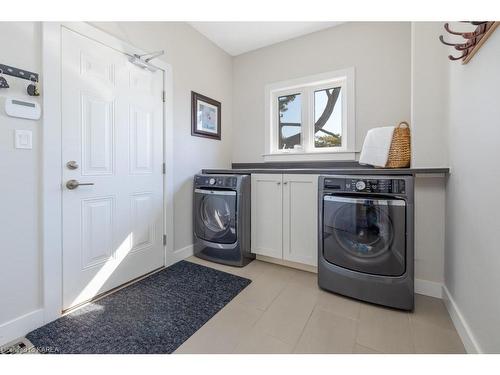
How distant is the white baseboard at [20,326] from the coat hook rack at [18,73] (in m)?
1.34

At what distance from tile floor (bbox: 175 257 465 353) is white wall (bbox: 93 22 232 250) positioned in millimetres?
1131

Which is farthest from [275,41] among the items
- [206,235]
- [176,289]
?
[176,289]

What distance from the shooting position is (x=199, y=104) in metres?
2.52

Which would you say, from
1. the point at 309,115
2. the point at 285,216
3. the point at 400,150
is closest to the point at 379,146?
the point at 400,150

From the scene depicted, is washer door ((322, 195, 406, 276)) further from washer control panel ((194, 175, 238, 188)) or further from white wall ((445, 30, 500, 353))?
washer control panel ((194, 175, 238, 188))

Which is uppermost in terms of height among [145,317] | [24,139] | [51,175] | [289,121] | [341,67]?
[341,67]

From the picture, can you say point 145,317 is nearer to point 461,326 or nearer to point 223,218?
point 223,218

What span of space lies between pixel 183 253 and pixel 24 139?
157cm

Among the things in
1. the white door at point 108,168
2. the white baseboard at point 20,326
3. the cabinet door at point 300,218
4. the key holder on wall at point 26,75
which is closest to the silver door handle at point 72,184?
the white door at point 108,168

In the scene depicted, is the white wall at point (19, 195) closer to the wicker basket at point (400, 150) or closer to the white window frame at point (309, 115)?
the white window frame at point (309, 115)

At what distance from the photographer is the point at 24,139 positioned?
4.14 feet

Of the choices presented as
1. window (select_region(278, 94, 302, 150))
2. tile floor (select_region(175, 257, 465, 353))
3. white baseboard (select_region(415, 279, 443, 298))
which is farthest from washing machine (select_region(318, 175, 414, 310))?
window (select_region(278, 94, 302, 150))

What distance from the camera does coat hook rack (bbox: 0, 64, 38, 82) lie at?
3.88 ft
